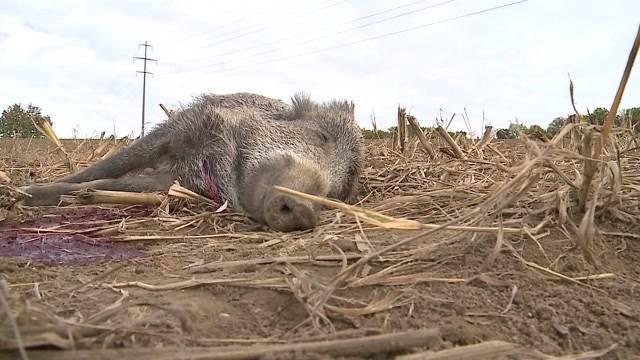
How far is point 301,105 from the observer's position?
514 centimetres

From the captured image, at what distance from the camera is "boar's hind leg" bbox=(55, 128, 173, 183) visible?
4688 millimetres

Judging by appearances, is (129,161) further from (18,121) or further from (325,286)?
(18,121)

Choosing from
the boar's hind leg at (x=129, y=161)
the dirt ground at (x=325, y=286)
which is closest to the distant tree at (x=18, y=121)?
the boar's hind leg at (x=129, y=161)

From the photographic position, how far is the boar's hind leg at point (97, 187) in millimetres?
4172

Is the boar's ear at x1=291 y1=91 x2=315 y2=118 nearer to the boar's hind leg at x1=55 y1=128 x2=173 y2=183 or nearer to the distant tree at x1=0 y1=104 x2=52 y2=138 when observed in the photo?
the boar's hind leg at x1=55 y1=128 x2=173 y2=183

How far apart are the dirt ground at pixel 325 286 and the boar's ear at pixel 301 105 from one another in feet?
7.22

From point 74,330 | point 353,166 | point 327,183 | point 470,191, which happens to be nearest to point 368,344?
point 74,330

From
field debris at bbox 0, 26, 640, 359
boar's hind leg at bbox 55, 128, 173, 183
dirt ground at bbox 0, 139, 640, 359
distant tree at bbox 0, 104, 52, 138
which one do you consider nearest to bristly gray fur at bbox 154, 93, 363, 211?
boar's hind leg at bbox 55, 128, 173, 183

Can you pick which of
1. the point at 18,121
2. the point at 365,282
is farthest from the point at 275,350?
the point at 18,121

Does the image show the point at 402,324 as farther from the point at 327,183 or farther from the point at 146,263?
the point at 327,183

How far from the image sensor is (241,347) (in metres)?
1.34

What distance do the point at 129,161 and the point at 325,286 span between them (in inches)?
139

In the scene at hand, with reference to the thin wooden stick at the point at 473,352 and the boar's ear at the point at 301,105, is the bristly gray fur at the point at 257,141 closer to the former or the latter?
the boar's ear at the point at 301,105

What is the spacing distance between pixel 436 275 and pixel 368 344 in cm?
63
